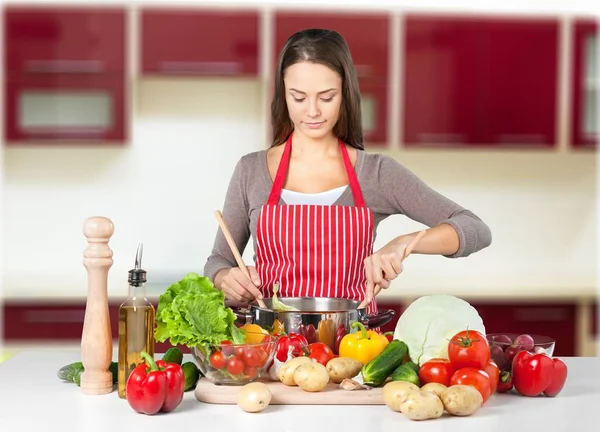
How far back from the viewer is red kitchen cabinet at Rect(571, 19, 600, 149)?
506 cm

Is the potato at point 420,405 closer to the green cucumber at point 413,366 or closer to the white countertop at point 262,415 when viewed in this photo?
the white countertop at point 262,415

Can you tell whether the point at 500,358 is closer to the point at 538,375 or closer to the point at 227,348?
the point at 538,375

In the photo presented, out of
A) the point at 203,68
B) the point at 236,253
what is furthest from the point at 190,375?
the point at 203,68

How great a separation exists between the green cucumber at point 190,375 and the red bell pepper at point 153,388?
151mm

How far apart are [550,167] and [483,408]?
147 inches

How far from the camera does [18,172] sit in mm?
5203

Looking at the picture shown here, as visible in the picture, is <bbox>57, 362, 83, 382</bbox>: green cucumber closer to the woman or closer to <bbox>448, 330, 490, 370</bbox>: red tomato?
the woman

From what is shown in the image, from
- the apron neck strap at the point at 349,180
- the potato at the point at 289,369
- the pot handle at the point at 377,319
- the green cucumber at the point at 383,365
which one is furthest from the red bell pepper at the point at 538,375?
the apron neck strap at the point at 349,180

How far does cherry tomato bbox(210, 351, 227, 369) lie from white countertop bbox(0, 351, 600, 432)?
8 cm

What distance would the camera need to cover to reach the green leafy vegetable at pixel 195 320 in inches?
75.7

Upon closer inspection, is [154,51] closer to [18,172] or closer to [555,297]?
[18,172]

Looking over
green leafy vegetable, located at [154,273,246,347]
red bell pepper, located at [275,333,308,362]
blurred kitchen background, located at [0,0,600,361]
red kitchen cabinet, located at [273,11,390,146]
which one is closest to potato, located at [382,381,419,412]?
red bell pepper, located at [275,333,308,362]

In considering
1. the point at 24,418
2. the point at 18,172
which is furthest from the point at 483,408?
the point at 18,172

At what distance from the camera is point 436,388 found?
184 centimetres
